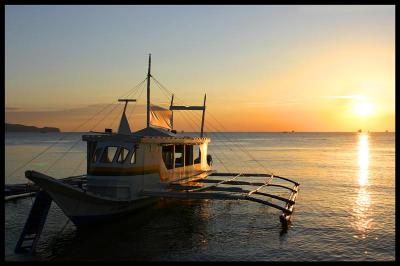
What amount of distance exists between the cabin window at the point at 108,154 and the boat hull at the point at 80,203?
228cm

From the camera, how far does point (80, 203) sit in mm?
18062

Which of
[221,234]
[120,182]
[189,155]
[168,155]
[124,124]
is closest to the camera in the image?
[221,234]

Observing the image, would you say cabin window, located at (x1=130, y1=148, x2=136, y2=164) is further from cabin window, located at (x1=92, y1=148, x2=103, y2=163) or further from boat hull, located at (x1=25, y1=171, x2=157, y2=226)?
boat hull, located at (x1=25, y1=171, x2=157, y2=226)

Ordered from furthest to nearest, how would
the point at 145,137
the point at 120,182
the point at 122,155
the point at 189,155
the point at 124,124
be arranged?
the point at 189,155 → the point at 124,124 → the point at 145,137 → the point at 122,155 → the point at 120,182

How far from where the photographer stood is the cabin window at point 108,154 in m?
20.8

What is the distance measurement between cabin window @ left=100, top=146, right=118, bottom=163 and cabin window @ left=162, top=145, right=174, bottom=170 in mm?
4204

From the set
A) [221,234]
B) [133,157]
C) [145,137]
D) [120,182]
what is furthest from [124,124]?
[221,234]

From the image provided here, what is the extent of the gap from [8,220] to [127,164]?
7664 mm

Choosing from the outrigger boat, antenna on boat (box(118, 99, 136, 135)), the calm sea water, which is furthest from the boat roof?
the calm sea water

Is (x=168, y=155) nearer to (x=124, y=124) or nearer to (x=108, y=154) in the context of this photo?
(x=124, y=124)

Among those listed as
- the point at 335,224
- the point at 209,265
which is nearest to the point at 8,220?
the point at 209,265

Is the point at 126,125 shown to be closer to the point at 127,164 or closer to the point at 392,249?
the point at 127,164

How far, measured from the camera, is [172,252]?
17000 millimetres

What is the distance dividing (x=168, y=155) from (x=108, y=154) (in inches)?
208
